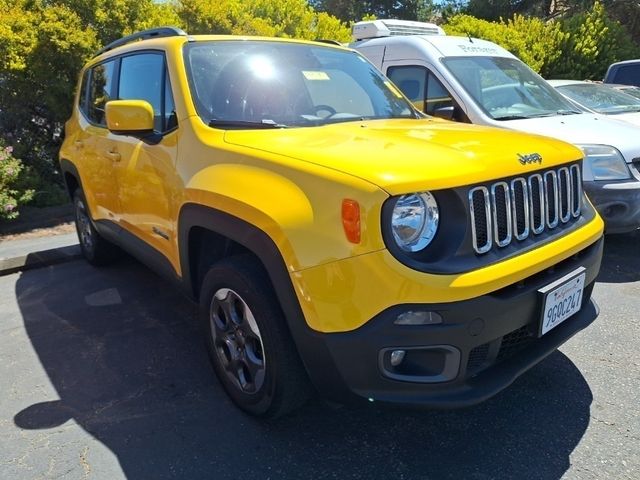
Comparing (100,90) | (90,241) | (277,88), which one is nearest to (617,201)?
(277,88)

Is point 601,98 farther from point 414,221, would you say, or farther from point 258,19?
point 414,221

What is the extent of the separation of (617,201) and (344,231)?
3446mm

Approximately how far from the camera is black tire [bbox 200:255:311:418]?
7.80 ft

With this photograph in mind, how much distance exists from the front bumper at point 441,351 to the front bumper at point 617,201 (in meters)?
2.65

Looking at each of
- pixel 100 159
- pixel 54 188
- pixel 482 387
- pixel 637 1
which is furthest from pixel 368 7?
pixel 482 387

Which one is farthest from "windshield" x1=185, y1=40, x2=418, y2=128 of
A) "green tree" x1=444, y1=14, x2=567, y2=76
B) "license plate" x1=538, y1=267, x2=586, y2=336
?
"green tree" x1=444, y1=14, x2=567, y2=76

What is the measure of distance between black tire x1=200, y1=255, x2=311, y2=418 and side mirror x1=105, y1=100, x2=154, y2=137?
95cm

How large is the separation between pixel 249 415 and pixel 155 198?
1.39m

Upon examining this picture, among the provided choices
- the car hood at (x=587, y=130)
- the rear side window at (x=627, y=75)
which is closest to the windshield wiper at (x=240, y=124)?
the car hood at (x=587, y=130)

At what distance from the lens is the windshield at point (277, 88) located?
2.97 meters

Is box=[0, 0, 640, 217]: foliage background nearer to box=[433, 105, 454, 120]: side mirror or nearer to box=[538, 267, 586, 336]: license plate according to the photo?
box=[433, 105, 454, 120]: side mirror

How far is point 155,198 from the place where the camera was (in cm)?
327

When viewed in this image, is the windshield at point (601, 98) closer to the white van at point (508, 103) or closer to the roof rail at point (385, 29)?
the white van at point (508, 103)

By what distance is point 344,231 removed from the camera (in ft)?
6.67
